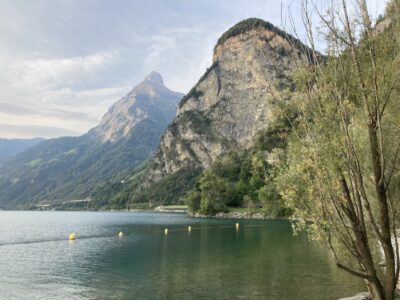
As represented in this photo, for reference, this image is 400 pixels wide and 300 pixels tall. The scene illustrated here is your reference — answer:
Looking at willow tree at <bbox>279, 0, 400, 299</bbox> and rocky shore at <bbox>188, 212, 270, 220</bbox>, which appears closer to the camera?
willow tree at <bbox>279, 0, 400, 299</bbox>

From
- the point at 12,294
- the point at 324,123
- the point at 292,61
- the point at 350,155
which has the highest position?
the point at 292,61

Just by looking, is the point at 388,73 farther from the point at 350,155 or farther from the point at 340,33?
the point at 350,155

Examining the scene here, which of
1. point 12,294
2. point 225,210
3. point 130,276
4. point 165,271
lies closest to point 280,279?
point 165,271

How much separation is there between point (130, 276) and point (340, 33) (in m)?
35.0

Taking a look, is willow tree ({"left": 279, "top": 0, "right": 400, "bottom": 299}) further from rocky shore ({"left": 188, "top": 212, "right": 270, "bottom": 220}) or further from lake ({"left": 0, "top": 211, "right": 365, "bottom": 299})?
rocky shore ({"left": 188, "top": 212, "right": 270, "bottom": 220})

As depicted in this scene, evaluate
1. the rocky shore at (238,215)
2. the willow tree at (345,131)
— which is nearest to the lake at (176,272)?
the willow tree at (345,131)

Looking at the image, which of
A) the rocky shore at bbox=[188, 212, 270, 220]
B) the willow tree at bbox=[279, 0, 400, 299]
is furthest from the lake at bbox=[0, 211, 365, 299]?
the rocky shore at bbox=[188, 212, 270, 220]

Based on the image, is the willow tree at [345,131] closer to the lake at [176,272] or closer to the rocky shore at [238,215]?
the lake at [176,272]

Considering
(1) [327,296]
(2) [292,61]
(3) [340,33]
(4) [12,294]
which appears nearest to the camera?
(3) [340,33]

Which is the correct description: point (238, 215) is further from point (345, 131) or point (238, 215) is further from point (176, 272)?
point (345, 131)

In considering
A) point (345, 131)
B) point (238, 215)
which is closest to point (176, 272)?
point (345, 131)

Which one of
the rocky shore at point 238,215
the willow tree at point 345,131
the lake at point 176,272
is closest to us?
the willow tree at point 345,131

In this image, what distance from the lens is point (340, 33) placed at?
392 inches

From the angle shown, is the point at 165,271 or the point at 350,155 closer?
the point at 350,155
